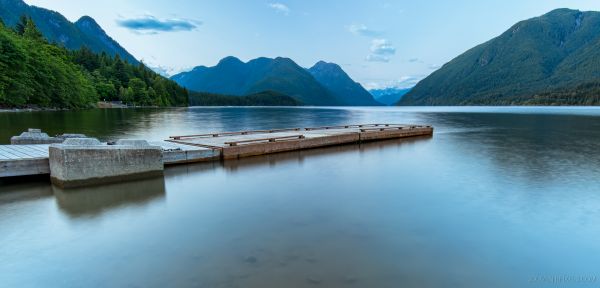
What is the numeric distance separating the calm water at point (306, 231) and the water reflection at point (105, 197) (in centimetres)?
6

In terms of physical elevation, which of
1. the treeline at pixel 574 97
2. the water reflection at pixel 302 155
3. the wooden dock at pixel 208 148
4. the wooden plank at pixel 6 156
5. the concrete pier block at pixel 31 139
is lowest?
the water reflection at pixel 302 155

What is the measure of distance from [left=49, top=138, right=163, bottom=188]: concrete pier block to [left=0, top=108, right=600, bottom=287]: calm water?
1.82ft

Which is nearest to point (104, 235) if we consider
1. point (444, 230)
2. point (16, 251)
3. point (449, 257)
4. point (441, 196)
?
point (16, 251)

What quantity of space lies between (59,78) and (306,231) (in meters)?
86.0

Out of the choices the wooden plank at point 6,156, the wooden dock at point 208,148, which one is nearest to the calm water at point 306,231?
the wooden dock at point 208,148

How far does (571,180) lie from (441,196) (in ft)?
23.4

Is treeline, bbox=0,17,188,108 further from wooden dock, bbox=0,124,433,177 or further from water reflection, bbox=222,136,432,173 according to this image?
water reflection, bbox=222,136,432,173

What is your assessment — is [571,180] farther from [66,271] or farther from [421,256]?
[66,271]

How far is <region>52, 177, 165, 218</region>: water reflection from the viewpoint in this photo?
9.75 meters

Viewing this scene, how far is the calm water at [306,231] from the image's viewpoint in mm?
6043

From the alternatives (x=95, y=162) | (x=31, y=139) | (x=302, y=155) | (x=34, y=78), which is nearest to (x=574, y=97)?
(x=302, y=155)

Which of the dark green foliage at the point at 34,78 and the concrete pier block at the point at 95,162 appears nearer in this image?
the concrete pier block at the point at 95,162

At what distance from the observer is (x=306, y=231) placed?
8.20m

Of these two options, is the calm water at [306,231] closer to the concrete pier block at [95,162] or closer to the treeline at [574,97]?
the concrete pier block at [95,162]
